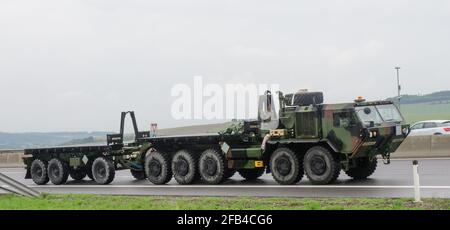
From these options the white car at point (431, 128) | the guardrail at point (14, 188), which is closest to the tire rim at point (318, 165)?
the guardrail at point (14, 188)

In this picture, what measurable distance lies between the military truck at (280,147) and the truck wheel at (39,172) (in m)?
1.75

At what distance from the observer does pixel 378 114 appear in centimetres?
1706

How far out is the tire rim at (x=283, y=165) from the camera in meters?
17.3

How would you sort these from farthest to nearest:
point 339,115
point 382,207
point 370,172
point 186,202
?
point 370,172 < point 339,115 < point 186,202 < point 382,207

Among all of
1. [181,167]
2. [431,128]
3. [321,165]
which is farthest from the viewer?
[431,128]

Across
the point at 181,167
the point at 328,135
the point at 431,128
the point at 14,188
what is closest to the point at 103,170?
the point at 181,167

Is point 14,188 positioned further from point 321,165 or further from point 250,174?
point 321,165

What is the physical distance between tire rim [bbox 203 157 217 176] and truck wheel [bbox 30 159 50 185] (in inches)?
257

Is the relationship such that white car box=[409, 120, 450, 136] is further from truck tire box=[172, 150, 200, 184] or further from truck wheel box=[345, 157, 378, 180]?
truck tire box=[172, 150, 200, 184]

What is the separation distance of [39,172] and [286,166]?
369 inches
